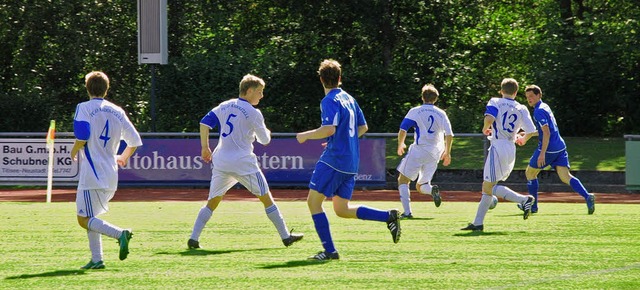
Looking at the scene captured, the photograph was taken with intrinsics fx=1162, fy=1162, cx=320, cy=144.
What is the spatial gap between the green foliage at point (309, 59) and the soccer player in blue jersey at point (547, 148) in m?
13.2

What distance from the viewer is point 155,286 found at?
9.08 meters

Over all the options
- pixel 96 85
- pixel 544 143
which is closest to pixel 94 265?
pixel 96 85

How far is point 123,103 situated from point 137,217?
17.1 metres

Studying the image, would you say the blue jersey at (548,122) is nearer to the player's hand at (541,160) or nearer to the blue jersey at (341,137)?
the player's hand at (541,160)

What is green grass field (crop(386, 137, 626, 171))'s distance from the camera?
25367 millimetres

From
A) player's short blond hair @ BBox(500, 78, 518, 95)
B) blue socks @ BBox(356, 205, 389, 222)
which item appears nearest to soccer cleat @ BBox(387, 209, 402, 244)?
blue socks @ BBox(356, 205, 389, 222)

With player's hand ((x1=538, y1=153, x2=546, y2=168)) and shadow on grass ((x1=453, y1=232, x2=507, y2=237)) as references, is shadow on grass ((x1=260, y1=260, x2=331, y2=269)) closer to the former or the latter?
shadow on grass ((x1=453, y1=232, x2=507, y2=237))

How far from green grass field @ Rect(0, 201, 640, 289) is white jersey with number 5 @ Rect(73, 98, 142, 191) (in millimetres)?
809

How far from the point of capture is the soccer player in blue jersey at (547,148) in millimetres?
16297

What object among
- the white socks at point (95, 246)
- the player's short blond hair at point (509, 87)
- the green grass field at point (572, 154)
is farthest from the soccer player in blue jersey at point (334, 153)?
the green grass field at point (572, 154)

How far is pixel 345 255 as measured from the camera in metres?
11.2

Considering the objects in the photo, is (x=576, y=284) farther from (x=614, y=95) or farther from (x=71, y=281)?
(x=614, y=95)

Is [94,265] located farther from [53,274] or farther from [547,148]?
[547,148]

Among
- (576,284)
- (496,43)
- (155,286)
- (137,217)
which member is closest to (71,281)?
(155,286)
